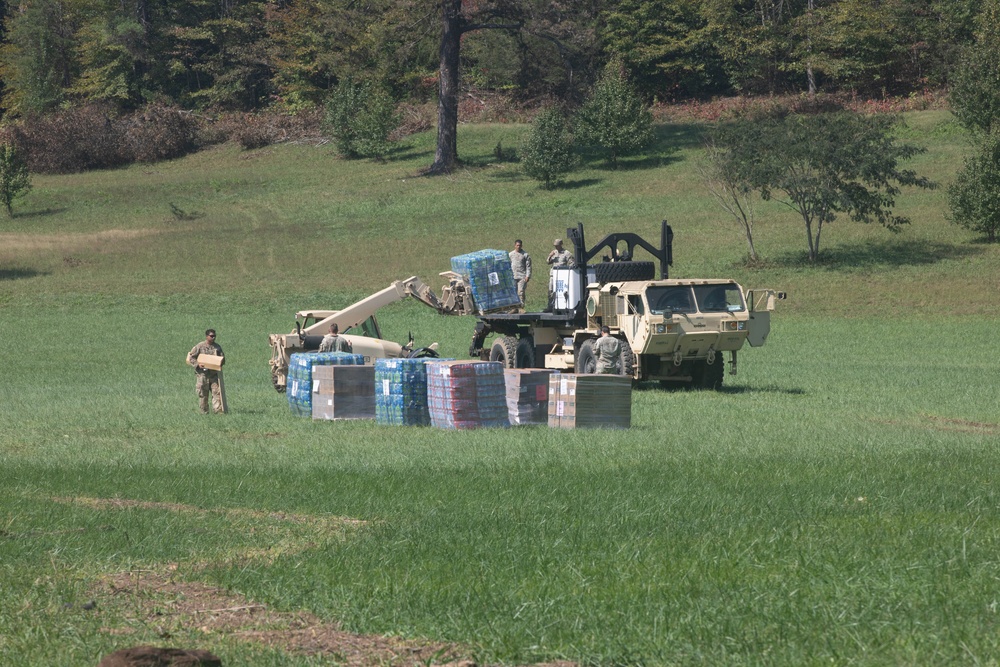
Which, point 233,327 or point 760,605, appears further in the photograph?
point 233,327

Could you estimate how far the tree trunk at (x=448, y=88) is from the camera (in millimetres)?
64875

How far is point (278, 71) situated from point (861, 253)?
203ft

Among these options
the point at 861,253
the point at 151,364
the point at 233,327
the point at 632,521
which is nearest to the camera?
the point at 632,521

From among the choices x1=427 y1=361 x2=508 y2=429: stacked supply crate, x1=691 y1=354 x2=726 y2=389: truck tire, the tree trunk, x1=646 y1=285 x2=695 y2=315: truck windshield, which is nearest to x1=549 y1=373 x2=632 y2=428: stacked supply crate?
x1=427 y1=361 x2=508 y2=429: stacked supply crate

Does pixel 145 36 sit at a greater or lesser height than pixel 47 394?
greater

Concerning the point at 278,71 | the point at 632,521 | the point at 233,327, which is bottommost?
the point at 233,327

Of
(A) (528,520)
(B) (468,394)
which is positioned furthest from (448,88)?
(A) (528,520)

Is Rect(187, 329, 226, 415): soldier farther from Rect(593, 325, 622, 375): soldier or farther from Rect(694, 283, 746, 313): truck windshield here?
Rect(694, 283, 746, 313): truck windshield

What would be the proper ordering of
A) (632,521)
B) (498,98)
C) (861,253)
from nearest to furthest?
(632,521) → (861,253) → (498,98)

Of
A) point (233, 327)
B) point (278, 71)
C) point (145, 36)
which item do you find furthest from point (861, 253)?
point (145, 36)

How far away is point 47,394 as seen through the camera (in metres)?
24.9

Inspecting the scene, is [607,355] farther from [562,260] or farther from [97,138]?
[97,138]

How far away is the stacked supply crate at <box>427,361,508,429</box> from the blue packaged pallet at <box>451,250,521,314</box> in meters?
8.57

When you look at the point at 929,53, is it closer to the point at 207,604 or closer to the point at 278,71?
the point at 278,71
